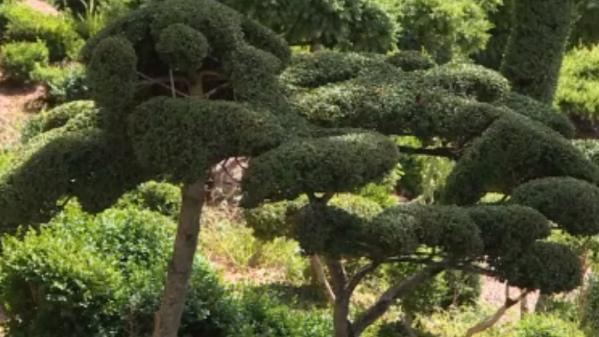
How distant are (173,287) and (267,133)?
5.52 ft

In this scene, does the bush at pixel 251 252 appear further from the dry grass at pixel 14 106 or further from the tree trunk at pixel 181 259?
the tree trunk at pixel 181 259

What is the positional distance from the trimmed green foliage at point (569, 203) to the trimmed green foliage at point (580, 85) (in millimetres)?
11263

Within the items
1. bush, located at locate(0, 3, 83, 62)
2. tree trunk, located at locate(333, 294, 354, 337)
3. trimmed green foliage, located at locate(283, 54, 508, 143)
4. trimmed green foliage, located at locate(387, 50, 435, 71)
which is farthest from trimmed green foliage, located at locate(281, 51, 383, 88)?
bush, located at locate(0, 3, 83, 62)

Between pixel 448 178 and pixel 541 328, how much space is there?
316 cm

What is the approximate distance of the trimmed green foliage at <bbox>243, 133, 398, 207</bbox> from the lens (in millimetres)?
4121

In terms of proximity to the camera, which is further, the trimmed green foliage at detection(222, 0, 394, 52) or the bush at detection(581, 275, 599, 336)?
the trimmed green foliage at detection(222, 0, 394, 52)

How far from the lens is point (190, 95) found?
486cm

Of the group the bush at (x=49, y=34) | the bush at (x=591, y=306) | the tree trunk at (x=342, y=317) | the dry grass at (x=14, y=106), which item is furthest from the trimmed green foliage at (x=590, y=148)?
the bush at (x=49, y=34)

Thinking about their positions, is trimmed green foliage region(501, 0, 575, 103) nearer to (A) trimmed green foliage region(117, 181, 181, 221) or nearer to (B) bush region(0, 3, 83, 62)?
(A) trimmed green foliage region(117, 181, 181, 221)

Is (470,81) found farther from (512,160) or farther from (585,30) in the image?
(585,30)

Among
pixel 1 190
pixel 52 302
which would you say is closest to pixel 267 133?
pixel 1 190

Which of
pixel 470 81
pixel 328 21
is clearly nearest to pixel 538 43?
pixel 328 21

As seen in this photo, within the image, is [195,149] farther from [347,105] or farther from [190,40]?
[347,105]

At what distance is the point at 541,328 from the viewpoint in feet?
26.2
